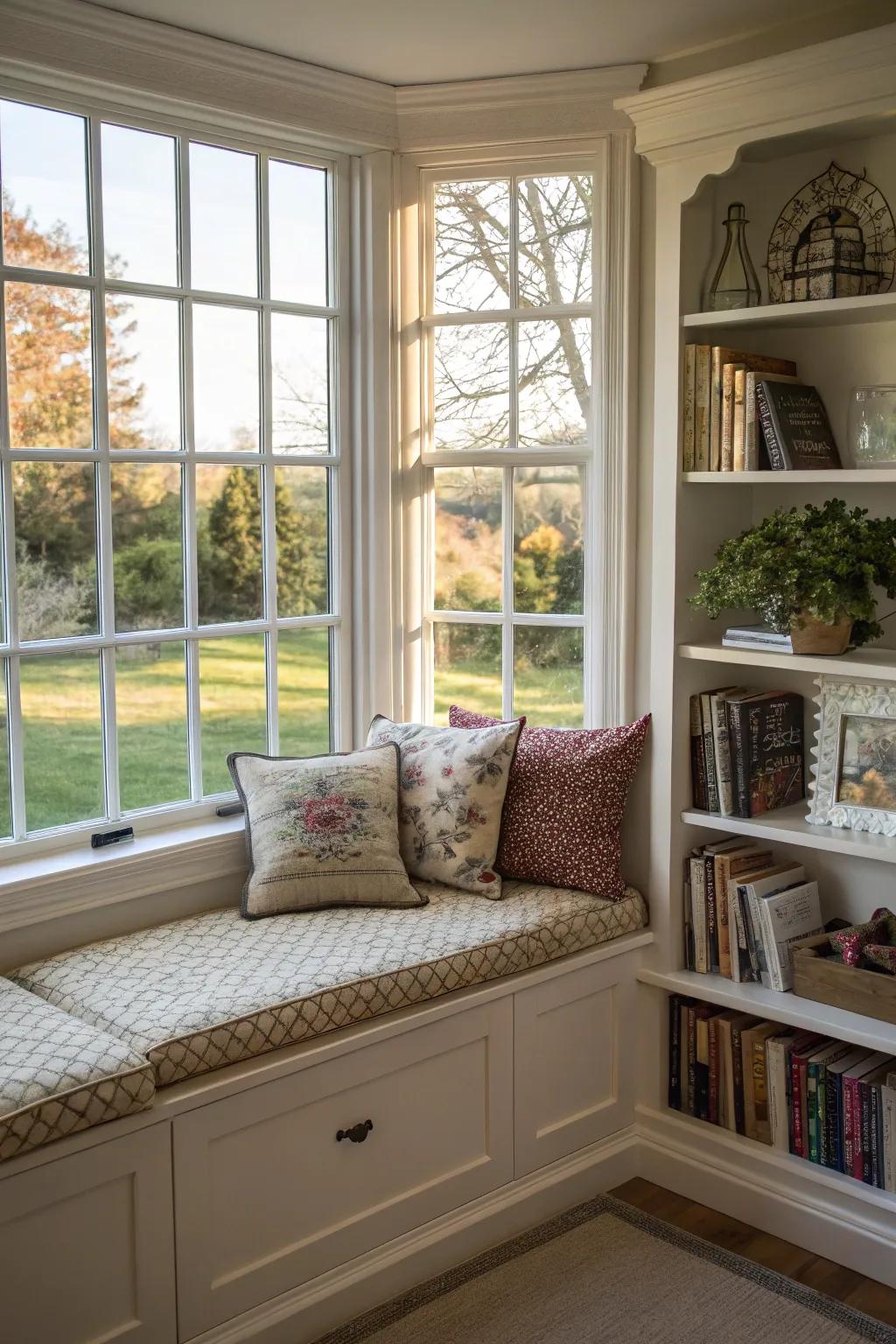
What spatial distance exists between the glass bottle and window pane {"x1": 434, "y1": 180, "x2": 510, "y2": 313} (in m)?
0.59

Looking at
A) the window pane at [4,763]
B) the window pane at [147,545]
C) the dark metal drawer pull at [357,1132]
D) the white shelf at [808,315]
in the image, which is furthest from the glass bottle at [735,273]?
the dark metal drawer pull at [357,1132]

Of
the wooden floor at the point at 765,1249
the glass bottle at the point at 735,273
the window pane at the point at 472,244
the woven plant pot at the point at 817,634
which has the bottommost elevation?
the wooden floor at the point at 765,1249

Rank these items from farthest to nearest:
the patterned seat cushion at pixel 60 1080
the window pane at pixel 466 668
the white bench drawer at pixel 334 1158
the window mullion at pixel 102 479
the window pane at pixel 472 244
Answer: the window pane at pixel 466 668 → the window pane at pixel 472 244 → the window mullion at pixel 102 479 → the white bench drawer at pixel 334 1158 → the patterned seat cushion at pixel 60 1080

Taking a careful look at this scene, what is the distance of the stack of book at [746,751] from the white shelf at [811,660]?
12cm

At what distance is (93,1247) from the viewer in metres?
2.03

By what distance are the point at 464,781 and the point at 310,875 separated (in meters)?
0.42

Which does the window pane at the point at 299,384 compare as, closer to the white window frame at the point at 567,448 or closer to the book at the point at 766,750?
the white window frame at the point at 567,448

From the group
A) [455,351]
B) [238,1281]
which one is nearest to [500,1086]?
[238,1281]

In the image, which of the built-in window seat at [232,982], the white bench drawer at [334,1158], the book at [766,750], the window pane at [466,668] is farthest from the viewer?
the window pane at [466,668]

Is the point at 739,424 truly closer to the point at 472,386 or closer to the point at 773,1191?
the point at 472,386

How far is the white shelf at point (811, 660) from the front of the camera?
2.51 meters

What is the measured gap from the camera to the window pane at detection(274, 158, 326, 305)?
3.06 m

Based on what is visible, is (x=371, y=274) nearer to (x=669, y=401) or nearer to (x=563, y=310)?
(x=563, y=310)

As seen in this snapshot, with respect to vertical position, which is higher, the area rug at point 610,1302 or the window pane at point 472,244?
the window pane at point 472,244
